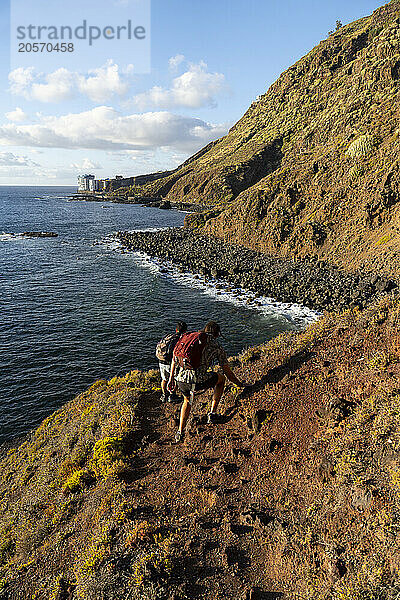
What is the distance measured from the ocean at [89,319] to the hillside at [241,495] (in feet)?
30.5

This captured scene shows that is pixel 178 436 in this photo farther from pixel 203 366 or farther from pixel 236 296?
pixel 236 296

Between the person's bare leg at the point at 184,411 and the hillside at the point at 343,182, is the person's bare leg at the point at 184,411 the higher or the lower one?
the lower one

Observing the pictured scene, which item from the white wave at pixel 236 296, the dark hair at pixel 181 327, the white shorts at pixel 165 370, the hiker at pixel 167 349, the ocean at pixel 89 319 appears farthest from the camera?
the white wave at pixel 236 296

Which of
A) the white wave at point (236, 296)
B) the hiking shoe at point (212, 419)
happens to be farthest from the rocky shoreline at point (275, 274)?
the hiking shoe at point (212, 419)

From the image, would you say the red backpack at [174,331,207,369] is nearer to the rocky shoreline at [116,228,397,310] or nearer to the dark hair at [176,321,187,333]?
the dark hair at [176,321,187,333]

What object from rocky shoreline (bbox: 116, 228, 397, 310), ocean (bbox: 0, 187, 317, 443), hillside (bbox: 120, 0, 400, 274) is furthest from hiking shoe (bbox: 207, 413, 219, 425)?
hillside (bbox: 120, 0, 400, 274)

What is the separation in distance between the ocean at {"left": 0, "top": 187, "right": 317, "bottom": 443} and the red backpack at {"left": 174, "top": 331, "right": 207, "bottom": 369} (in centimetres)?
1361

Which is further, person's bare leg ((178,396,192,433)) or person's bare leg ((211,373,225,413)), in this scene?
person's bare leg ((211,373,225,413))

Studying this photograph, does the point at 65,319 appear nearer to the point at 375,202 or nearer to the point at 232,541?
the point at 232,541

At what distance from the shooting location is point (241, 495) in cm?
734

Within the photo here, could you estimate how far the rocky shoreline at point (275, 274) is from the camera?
31375mm

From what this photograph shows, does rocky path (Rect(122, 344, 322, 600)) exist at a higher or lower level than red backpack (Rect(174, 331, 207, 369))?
lower

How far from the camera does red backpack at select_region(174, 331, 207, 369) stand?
8.22 m

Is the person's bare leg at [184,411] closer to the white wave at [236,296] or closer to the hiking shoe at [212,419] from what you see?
the hiking shoe at [212,419]
